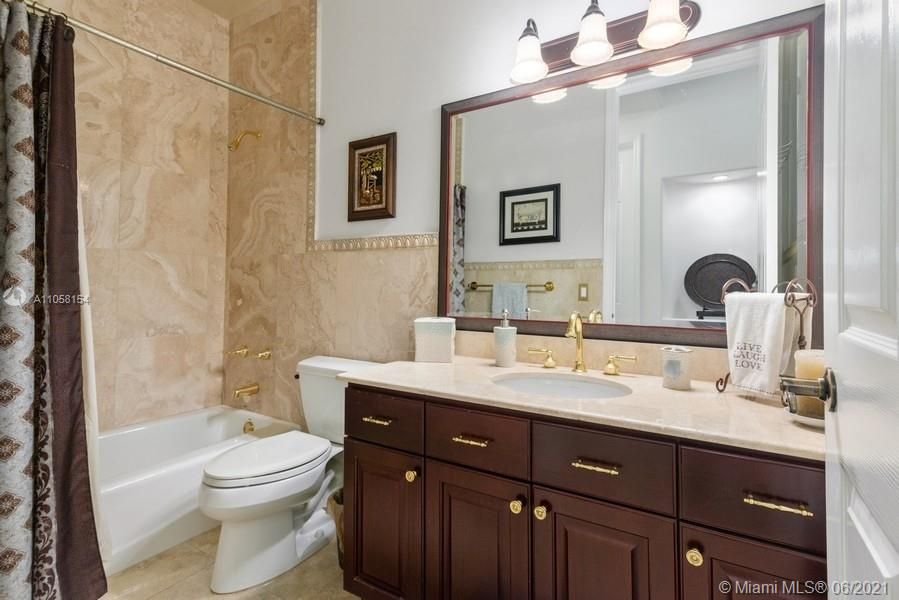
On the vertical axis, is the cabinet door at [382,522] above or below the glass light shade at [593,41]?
below

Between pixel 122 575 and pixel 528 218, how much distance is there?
215 cm

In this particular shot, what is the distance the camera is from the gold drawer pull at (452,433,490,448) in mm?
1136

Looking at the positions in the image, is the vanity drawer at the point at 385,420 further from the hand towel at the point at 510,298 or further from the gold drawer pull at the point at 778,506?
the gold drawer pull at the point at 778,506

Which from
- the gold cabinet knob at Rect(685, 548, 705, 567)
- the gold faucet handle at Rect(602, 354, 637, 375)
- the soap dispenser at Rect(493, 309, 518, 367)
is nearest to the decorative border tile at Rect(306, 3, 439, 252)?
the soap dispenser at Rect(493, 309, 518, 367)

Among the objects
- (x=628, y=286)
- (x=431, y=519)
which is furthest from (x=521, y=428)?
(x=628, y=286)

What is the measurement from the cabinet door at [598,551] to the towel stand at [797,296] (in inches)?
20.2

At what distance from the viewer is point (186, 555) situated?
1810mm

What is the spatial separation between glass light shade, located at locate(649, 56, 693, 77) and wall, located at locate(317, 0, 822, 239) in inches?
9.6

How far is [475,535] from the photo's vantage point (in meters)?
1.15

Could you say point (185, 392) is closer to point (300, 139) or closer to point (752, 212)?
point (300, 139)

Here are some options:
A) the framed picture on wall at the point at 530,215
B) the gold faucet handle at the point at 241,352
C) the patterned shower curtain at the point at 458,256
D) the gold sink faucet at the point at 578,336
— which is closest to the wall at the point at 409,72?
the patterned shower curtain at the point at 458,256

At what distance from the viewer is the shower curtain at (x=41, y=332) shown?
4.07 feet

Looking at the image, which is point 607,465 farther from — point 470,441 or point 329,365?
point 329,365

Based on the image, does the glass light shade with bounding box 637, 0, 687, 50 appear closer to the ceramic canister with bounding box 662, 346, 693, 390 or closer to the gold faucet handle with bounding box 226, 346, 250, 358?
the ceramic canister with bounding box 662, 346, 693, 390
